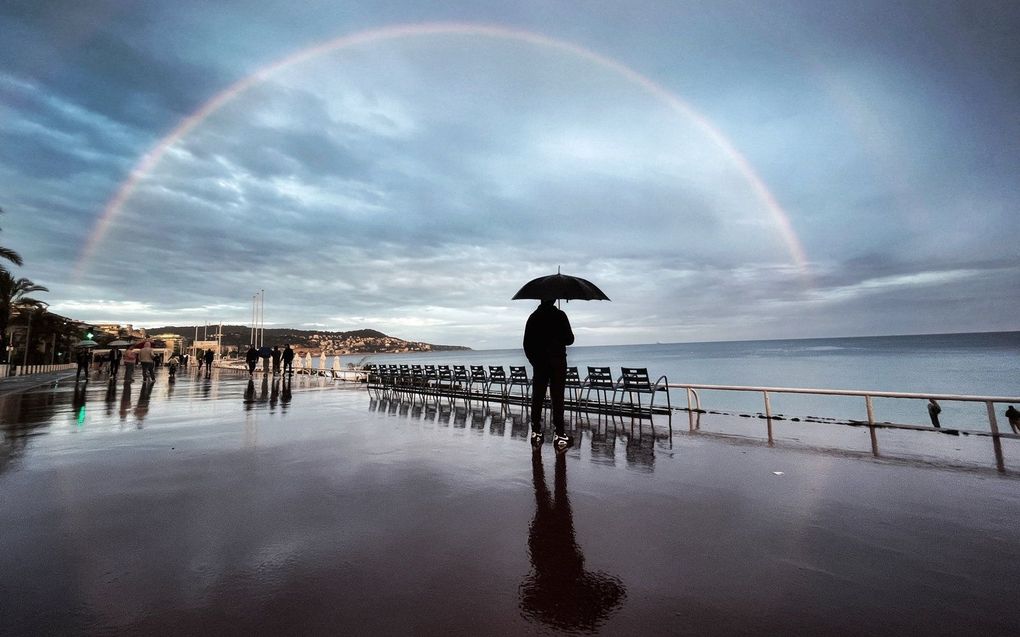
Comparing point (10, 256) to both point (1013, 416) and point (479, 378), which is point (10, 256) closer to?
point (479, 378)

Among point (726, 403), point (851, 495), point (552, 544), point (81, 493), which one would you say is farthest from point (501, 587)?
point (726, 403)

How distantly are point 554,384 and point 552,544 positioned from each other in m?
3.39

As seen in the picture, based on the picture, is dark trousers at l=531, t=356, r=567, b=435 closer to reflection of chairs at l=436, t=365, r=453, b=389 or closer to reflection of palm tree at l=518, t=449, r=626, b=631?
reflection of palm tree at l=518, t=449, r=626, b=631

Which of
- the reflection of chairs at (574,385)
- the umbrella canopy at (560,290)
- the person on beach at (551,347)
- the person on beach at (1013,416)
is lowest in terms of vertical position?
the person on beach at (1013,416)

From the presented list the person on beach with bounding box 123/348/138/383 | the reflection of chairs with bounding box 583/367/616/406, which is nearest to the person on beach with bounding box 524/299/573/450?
the reflection of chairs with bounding box 583/367/616/406

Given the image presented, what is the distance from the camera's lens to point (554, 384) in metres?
6.81

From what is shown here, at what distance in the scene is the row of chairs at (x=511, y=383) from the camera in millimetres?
10641

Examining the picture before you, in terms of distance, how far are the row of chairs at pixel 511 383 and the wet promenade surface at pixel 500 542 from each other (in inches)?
143

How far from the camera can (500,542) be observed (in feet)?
11.6

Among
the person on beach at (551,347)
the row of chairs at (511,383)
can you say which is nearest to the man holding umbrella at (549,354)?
the person on beach at (551,347)

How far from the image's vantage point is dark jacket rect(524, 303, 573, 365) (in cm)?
679

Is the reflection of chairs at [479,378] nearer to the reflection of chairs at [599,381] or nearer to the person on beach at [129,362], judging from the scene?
the reflection of chairs at [599,381]

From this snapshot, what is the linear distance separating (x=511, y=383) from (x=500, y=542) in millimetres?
10071

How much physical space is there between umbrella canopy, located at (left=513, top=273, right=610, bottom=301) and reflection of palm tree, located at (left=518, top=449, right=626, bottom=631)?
432 centimetres
